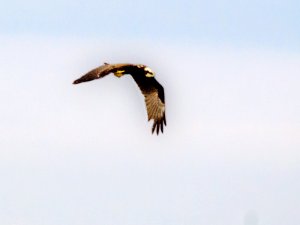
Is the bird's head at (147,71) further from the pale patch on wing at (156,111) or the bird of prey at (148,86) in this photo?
the pale patch on wing at (156,111)

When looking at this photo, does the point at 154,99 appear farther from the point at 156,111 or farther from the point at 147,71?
the point at 147,71

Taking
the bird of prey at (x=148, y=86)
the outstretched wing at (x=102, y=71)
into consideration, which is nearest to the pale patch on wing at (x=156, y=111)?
the bird of prey at (x=148, y=86)

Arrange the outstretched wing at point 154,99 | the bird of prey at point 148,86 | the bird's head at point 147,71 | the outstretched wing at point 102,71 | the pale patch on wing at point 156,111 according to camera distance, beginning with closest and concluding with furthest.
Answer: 1. the outstretched wing at point 102,71
2. the bird of prey at point 148,86
3. the bird's head at point 147,71
4. the outstretched wing at point 154,99
5. the pale patch on wing at point 156,111

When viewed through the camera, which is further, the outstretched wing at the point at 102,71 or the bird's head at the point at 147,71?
the bird's head at the point at 147,71


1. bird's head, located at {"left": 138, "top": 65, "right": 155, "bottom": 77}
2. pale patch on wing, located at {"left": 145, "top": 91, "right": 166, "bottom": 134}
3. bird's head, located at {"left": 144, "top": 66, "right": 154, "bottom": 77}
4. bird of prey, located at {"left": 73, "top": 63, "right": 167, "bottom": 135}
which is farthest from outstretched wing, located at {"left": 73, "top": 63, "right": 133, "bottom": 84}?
pale patch on wing, located at {"left": 145, "top": 91, "right": 166, "bottom": 134}

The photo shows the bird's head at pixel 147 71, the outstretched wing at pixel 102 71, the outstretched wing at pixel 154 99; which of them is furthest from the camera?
the outstretched wing at pixel 154 99

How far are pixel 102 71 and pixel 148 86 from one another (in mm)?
5399

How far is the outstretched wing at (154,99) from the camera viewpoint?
3483 cm

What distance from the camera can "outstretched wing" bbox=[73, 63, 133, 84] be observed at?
1147 inches

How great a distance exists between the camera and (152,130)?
3594 cm

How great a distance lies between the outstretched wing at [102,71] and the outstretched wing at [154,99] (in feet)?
9.81

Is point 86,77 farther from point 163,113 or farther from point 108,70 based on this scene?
point 163,113

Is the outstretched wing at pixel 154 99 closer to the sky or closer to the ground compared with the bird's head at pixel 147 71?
closer to the ground

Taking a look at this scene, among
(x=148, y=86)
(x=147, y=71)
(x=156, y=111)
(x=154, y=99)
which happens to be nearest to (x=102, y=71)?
(x=147, y=71)
